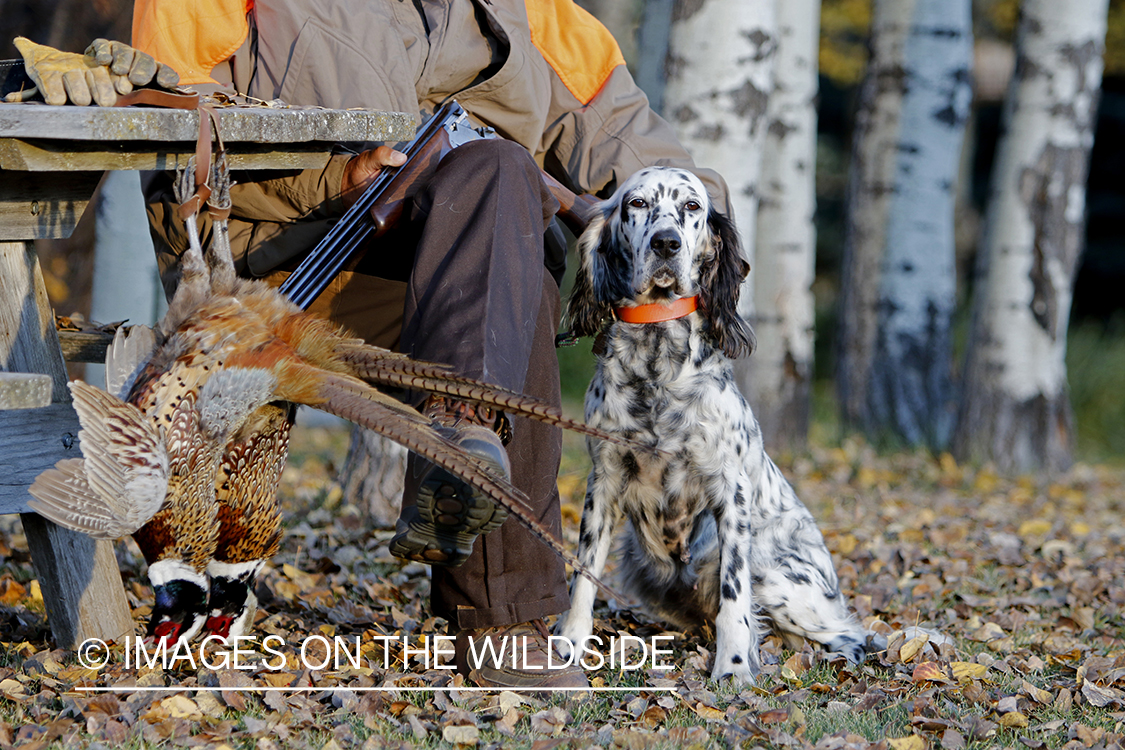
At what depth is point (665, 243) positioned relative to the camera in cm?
349

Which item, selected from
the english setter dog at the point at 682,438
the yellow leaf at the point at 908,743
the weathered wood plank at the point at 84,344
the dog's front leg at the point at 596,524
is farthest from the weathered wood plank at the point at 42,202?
the yellow leaf at the point at 908,743

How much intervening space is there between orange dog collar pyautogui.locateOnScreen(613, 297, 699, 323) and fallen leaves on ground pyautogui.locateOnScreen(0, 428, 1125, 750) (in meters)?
1.06

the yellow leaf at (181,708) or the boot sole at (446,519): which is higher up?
the boot sole at (446,519)

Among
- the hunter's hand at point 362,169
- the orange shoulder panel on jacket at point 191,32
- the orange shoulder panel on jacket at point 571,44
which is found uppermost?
the orange shoulder panel on jacket at point 571,44

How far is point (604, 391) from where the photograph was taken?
11.9ft

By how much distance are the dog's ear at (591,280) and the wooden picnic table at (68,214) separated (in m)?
1.00

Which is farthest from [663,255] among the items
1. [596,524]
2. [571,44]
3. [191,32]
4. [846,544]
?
[846,544]

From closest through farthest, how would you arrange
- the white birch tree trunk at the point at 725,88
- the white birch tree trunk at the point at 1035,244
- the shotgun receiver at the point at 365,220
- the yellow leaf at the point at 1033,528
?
1. the shotgun receiver at the point at 365,220
2. the white birch tree trunk at the point at 725,88
3. the yellow leaf at the point at 1033,528
4. the white birch tree trunk at the point at 1035,244

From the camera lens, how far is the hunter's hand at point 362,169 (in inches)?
120

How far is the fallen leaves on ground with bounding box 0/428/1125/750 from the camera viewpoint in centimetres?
259

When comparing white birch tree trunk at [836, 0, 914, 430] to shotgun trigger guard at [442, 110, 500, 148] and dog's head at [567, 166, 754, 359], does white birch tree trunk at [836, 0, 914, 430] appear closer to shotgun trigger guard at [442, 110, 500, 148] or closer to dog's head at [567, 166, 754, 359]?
dog's head at [567, 166, 754, 359]

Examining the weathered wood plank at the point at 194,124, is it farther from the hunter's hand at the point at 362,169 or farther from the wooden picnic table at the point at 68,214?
the hunter's hand at the point at 362,169

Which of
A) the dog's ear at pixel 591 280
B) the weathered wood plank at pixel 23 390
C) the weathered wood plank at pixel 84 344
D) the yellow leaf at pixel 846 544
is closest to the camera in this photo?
the weathered wood plank at pixel 23 390

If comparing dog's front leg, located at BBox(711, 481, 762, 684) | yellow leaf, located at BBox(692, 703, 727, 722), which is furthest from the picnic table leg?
dog's front leg, located at BBox(711, 481, 762, 684)
